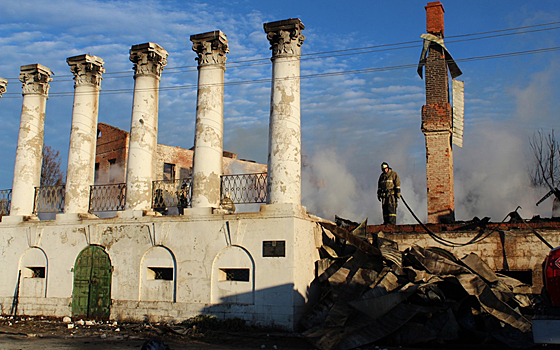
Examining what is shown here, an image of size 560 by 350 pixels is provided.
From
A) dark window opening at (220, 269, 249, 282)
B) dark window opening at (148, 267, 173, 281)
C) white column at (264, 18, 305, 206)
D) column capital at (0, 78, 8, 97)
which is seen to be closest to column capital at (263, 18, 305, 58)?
white column at (264, 18, 305, 206)

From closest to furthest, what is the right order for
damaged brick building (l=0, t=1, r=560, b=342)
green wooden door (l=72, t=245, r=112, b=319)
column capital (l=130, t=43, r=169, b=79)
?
damaged brick building (l=0, t=1, r=560, b=342) → green wooden door (l=72, t=245, r=112, b=319) → column capital (l=130, t=43, r=169, b=79)

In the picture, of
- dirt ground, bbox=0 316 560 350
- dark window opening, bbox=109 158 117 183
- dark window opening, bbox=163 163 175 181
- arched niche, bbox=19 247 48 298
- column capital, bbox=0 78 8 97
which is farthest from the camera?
dark window opening, bbox=163 163 175 181

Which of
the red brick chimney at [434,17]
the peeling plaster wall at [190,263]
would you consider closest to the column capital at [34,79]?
the peeling plaster wall at [190,263]

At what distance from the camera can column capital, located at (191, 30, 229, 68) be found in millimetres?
14766

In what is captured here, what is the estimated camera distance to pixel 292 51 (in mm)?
13945

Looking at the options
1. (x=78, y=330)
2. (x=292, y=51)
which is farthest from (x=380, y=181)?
(x=78, y=330)

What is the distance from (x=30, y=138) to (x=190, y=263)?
7682 millimetres

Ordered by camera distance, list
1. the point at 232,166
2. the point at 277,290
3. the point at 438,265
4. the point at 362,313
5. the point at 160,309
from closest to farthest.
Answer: the point at 362,313 < the point at 438,265 < the point at 277,290 < the point at 160,309 < the point at 232,166

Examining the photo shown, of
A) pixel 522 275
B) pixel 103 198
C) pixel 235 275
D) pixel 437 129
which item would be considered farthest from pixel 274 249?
pixel 437 129

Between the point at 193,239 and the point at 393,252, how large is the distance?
17.2ft

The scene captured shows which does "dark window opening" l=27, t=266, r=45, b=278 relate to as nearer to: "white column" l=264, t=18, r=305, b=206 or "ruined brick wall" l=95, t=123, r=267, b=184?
"white column" l=264, t=18, r=305, b=206

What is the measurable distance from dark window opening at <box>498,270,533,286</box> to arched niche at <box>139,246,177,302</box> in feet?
28.0

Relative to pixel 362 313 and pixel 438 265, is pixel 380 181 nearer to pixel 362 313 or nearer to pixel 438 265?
pixel 438 265

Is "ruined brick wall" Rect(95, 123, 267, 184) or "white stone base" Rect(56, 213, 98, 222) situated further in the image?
"ruined brick wall" Rect(95, 123, 267, 184)
